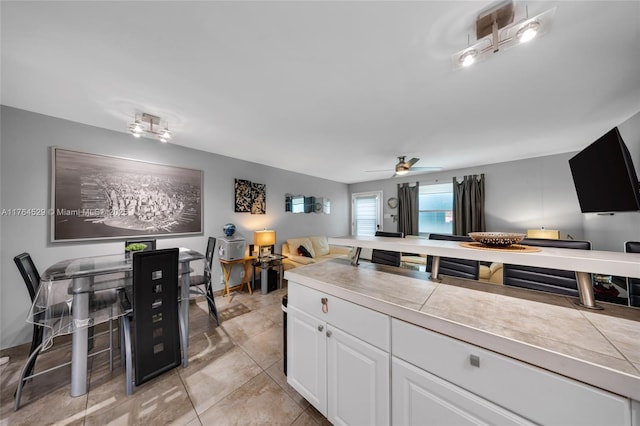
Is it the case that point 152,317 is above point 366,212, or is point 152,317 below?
below

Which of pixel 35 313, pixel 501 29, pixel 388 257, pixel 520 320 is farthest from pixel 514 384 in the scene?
pixel 35 313

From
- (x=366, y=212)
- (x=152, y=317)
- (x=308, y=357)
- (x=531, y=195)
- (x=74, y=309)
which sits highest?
(x=531, y=195)

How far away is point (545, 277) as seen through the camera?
5.15ft

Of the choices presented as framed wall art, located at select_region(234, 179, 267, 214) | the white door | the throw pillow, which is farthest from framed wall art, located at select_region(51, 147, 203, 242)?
the white door

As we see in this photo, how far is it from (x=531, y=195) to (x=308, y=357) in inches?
199

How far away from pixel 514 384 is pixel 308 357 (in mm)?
1066

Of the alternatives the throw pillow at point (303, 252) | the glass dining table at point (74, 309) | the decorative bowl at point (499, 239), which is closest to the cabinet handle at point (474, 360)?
the decorative bowl at point (499, 239)

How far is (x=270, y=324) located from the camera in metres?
2.58

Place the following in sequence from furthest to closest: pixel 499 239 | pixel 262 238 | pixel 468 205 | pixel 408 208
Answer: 1. pixel 408 208
2. pixel 468 205
3. pixel 262 238
4. pixel 499 239

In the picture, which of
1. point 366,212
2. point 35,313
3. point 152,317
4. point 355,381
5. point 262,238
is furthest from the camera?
point 366,212

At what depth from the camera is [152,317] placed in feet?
5.58

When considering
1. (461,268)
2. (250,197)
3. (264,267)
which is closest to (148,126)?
(250,197)

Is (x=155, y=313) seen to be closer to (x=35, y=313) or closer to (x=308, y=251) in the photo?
(x=35, y=313)

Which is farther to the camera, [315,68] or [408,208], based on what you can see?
[408,208]
